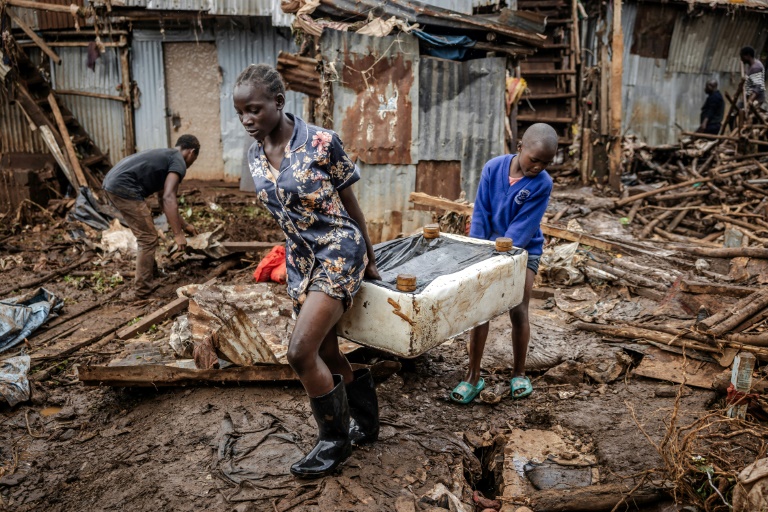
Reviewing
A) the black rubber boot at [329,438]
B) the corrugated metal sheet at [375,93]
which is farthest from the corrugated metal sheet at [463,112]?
the black rubber boot at [329,438]

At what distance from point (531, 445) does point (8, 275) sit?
7.32 meters

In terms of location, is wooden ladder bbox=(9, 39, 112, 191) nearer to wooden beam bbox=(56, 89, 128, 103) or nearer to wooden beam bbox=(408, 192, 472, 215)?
wooden beam bbox=(56, 89, 128, 103)

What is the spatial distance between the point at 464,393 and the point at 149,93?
32.2 feet

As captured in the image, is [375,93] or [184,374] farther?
[375,93]

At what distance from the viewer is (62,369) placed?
17.6ft

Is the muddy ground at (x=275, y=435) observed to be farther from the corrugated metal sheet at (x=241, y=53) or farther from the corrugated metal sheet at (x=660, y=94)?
the corrugated metal sheet at (x=660, y=94)

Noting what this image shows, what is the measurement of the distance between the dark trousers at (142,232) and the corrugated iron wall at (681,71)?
1151 cm

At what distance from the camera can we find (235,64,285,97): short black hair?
2.81m

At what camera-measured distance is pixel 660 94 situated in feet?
48.9

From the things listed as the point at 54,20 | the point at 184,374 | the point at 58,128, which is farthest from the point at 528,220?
the point at 54,20

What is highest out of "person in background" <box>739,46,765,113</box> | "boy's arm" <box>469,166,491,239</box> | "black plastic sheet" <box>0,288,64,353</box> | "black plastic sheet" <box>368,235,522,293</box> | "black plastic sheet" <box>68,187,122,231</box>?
"person in background" <box>739,46,765,113</box>

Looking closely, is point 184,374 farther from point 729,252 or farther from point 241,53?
point 241,53

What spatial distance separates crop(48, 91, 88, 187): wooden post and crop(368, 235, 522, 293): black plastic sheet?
8.52 m

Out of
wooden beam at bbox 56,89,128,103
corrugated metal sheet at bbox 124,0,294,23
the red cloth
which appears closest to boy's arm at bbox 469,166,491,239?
the red cloth
